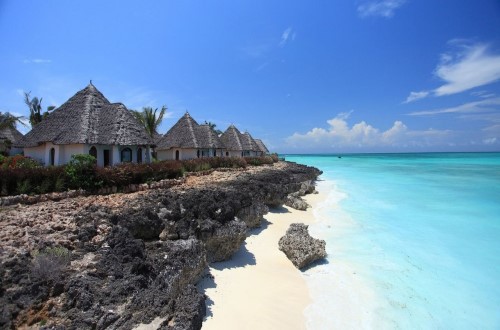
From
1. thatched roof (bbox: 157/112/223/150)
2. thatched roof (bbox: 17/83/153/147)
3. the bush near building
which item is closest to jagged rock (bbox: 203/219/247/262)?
the bush near building

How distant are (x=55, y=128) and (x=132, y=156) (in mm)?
4154

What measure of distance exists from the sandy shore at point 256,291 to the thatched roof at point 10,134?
25.4m

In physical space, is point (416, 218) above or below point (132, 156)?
below

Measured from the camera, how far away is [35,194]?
8672 mm

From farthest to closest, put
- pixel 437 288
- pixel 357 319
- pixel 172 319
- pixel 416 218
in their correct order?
1. pixel 416 218
2. pixel 437 288
3. pixel 357 319
4. pixel 172 319

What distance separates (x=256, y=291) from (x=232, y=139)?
3099 cm

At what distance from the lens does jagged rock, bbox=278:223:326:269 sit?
809 centimetres

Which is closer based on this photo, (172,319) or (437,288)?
(172,319)

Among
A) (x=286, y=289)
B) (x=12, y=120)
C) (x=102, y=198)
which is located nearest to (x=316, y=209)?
(x=286, y=289)

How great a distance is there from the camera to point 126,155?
17469 millimetres

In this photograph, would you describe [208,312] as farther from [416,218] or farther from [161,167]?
[416,218]

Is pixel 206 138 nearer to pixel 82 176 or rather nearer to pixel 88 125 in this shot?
pixel 88 125

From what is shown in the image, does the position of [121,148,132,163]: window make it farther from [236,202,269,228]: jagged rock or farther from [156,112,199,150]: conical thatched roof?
[236,202,269,228]: jagged rock

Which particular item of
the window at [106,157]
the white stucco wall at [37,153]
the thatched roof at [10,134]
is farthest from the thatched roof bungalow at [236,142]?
the white stucco wall at [37,153]
